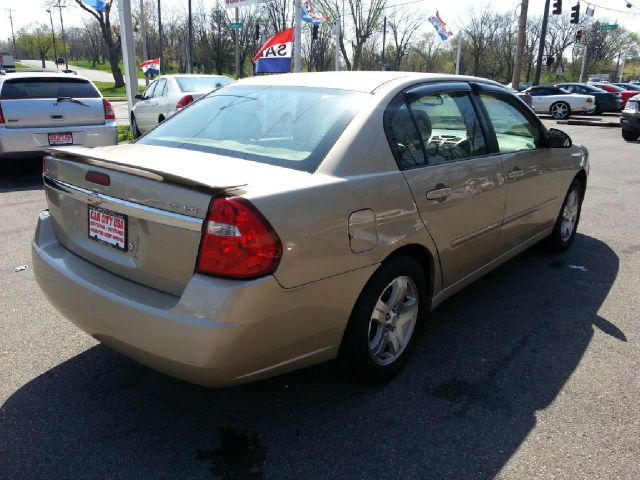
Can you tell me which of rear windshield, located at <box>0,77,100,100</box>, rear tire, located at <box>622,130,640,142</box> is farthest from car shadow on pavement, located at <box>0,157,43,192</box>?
rear tire, located at <box>622,130,640,142</box>

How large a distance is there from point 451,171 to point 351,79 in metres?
0.80

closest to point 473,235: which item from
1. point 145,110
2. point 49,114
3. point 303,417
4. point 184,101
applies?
point 303,417

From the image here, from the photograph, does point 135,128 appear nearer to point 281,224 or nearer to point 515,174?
point 515,174

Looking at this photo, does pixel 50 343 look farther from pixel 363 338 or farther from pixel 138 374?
pixel 363 338

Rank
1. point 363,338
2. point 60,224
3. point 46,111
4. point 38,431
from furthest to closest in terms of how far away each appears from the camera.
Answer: point 46,111
point 60,224
point 363,338
point 38,431

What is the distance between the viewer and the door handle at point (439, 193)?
9.45 feet

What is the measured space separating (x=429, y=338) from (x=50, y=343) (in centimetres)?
236

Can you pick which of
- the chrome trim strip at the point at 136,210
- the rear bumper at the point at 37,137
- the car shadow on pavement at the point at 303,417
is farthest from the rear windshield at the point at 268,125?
the rear bumper at the point at 37,137

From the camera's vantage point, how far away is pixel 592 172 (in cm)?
1014

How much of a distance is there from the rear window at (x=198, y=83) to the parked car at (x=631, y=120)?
39.1 ft

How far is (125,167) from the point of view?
232 cm

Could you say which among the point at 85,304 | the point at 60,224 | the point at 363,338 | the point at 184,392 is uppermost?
the point at 60,224

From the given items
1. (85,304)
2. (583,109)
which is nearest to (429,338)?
(85,304)

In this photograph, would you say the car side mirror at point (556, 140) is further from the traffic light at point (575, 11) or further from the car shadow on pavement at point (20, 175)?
the traffic light at point (575, 11)
